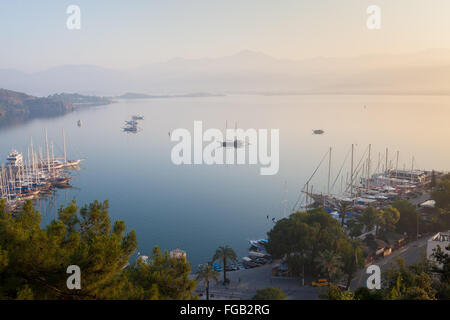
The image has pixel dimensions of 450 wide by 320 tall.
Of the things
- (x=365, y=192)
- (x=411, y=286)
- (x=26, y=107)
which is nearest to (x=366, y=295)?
(x=411, y=286)

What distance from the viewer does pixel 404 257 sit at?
1289 centimetres

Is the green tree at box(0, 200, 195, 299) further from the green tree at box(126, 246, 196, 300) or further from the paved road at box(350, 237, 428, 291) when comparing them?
the paved road at box(350, 237, 428, 291)

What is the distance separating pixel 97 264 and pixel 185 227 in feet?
47.6

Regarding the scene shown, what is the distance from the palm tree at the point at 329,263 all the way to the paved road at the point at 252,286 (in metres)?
0.78

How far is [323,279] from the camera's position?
11344 millimetres

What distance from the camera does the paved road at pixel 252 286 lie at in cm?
1077

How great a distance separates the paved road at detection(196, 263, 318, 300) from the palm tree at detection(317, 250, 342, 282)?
0.78 meters

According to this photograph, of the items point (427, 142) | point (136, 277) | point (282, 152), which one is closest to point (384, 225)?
point (136, 277)

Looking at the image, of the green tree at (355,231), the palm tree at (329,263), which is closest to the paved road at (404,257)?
the palm tree at (329,263)

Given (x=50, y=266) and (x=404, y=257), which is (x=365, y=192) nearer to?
(x=404, y=257)

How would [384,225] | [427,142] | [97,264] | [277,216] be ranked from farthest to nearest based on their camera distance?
[427,142], [277,216], [384,225], [97,264]

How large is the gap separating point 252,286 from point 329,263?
256 cm

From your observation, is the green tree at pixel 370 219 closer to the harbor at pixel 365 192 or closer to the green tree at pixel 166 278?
the harbor at pixel 365 192
